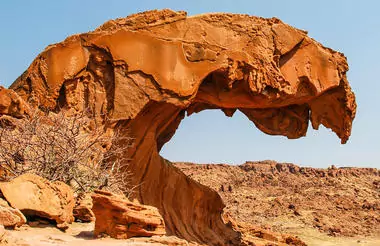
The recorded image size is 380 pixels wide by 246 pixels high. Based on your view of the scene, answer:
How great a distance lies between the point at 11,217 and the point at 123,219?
1024mm

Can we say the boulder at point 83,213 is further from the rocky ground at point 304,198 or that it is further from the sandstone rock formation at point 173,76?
the rocky ground at point 304,198

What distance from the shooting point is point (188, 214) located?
11.3 meters

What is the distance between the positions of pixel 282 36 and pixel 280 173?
22.7 meters

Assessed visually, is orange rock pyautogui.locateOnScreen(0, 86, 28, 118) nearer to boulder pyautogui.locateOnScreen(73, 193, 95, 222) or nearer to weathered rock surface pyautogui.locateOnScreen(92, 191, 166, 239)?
boulder pyautogui.locateOnScreen(73, 193, 95, 222)

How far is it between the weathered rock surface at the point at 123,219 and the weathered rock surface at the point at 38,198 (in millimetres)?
449

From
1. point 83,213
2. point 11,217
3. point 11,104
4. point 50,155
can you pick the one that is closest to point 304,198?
point 11,104

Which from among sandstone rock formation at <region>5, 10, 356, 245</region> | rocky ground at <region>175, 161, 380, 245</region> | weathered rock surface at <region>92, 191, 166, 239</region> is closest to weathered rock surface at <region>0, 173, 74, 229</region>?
weathered rock surface at <region>92, 191, 166, 239</region>

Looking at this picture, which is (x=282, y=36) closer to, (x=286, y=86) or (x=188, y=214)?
(x=286, y=86)

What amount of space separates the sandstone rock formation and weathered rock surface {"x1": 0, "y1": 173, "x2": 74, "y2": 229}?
3317mm

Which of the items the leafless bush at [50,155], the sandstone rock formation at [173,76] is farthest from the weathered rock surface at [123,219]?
the sandstone rock formation at [173,76]

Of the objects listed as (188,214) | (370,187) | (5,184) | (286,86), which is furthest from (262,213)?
(5,184)

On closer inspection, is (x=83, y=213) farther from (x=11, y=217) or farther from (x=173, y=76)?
(x=173, y=76)

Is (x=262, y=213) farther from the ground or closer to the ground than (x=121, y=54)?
closer to the ground

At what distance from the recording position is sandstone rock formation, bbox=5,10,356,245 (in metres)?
8.79
